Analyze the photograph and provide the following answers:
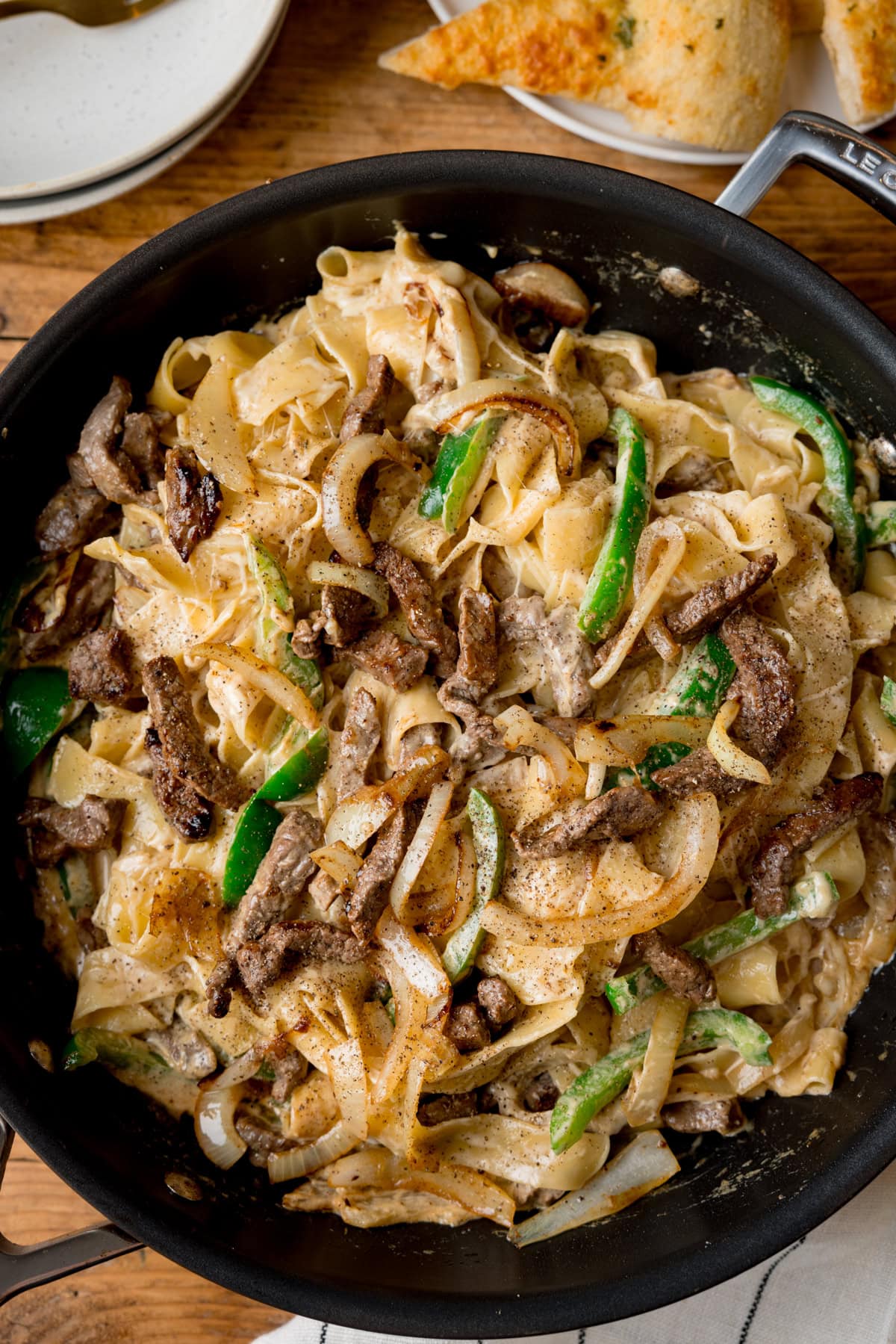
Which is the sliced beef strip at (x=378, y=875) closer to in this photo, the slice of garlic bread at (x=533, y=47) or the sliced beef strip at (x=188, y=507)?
the sliced beef strip at (x=188, y=507)

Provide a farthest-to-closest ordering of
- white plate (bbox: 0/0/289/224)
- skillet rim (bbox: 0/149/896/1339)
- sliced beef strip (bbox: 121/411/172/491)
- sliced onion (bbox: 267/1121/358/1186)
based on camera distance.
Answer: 1. white plate (bbox: 0/0/289/224)
2. sliced beef strip (bbox: 121/411/172/491)
3. sliced onion (bbox: 267/1121/358/1186)
4. skillet rim (bbox: 0/149/896/1339)

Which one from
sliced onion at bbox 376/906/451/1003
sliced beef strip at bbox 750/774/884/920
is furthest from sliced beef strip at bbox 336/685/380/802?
sliced beef strip at bbox 750/774/884/920

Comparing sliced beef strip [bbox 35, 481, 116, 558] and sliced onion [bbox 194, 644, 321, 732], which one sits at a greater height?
sliced onion [bbox 194, 644, 321, 732]

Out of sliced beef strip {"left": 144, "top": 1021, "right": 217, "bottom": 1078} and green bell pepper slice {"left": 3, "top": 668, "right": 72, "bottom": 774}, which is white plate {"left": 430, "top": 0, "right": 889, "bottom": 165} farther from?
sliced beef strip {"left": 144, "top": 1021, "right": 217, "bottom": 1078}

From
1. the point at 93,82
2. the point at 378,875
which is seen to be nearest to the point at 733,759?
the point at 378,875

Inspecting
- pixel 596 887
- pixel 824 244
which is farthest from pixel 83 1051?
pixel 824 244

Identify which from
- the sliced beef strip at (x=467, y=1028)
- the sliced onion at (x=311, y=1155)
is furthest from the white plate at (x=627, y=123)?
the sliced onion at (x=311, y=1155)
